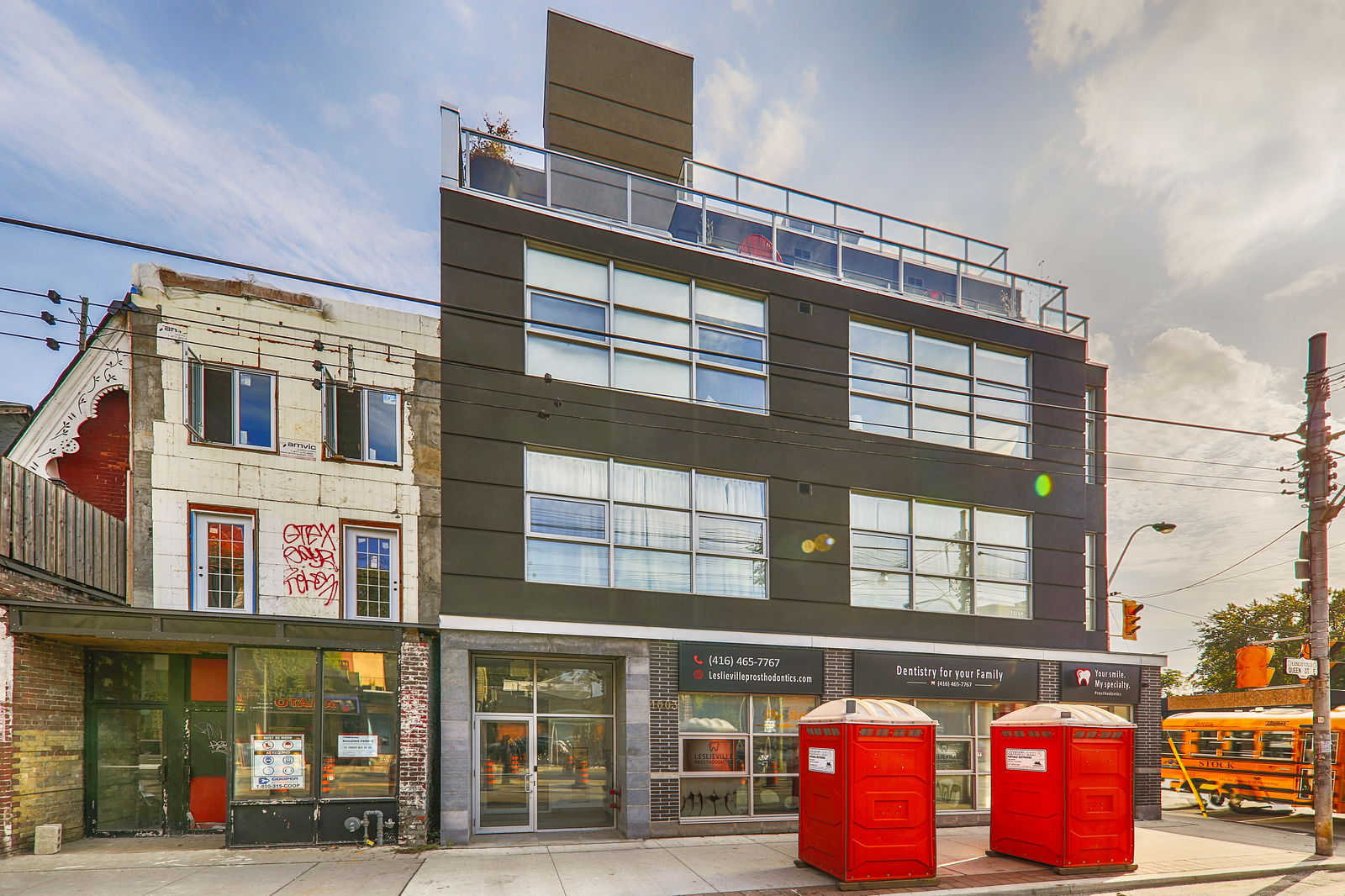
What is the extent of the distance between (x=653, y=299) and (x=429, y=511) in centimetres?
595

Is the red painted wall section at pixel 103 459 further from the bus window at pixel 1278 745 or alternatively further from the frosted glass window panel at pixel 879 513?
the bus window at pixel 1278 745

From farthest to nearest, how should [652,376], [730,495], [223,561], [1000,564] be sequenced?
[1000,564], [730,495], [652,376], [223,561]

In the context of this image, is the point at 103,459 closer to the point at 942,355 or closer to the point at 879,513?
the point at 879,513

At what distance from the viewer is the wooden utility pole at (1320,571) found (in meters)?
13.5

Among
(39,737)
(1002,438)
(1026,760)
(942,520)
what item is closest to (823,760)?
(1026,760)

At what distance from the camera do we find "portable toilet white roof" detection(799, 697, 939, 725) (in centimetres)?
1104

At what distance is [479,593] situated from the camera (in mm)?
13156

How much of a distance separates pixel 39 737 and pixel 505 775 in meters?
7.00

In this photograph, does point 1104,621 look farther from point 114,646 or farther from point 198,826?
point 114,646

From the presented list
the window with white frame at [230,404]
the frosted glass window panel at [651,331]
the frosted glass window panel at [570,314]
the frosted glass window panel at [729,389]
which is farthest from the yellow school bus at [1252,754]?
the window with white frame at [230,404]

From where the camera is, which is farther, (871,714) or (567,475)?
(567,475)

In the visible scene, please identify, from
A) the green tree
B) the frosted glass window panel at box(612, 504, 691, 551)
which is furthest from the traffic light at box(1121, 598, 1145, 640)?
the green tree

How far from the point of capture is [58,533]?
10.9 meters

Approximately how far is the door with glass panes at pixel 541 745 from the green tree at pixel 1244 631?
40.9 metres
